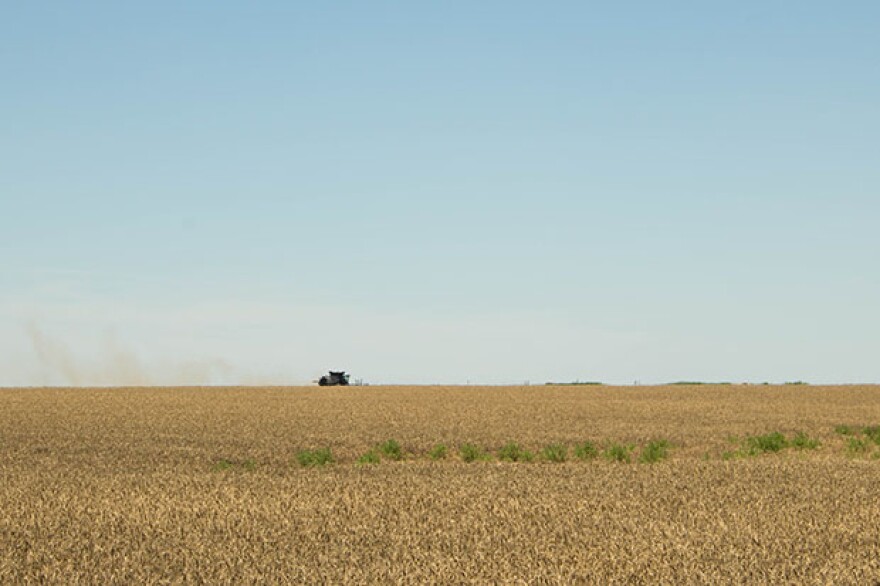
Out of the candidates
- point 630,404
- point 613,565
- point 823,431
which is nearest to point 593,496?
point 613,565

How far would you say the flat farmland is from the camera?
439 inches

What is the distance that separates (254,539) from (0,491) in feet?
21.0

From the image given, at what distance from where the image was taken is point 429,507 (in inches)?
619

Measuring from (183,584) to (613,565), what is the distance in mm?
4210

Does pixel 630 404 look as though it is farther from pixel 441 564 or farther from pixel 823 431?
pixel 441 564

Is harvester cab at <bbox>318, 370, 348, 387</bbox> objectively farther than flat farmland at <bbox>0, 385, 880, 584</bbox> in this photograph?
Yes

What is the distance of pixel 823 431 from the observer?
36.9m

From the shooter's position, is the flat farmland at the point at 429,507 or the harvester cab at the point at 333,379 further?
the harvester cab at the point at 333,379

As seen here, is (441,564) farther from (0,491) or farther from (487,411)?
(487,411)

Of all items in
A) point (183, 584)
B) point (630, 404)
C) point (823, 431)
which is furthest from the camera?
point (630, 404)

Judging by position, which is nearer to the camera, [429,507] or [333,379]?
[429,507]

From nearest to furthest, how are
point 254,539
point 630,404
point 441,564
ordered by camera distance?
point 441,564 < point 254,539 < point 630,404

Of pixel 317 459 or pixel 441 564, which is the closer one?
pixel 441 564

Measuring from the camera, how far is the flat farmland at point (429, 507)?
1114cm
